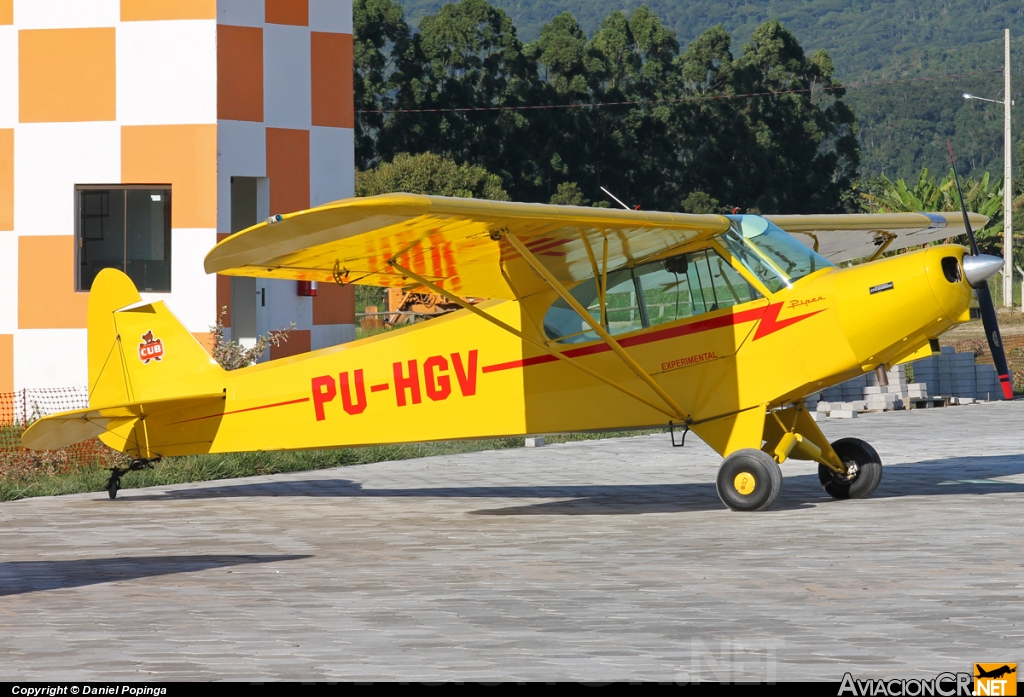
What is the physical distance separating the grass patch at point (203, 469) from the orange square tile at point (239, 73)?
16.9ft

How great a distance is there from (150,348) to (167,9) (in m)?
6.57

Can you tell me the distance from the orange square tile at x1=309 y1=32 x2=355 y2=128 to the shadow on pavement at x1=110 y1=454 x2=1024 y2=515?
22.1ft

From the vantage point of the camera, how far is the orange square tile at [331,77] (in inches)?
696

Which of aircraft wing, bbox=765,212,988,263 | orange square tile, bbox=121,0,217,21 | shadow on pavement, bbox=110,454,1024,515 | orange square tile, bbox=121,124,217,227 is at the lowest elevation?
shadow on pavement, bbox=110,454,1024,515

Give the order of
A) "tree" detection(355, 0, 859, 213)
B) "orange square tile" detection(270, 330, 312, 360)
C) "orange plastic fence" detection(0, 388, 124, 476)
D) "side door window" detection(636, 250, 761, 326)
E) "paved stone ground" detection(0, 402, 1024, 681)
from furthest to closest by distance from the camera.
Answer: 1. "tree" detection(355, 0, 859, 213)
2. "orange square tile" detection(270, 330, 312, 360)
3. "orange plastic fence" detection(0, 388, 124, 476)
4. "side door window" detection(636, 250, 761, 326)
5. "paved stone ground" detection(0, 402, 1024, 681)

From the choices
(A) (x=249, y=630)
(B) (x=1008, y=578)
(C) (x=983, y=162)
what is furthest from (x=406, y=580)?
(C) (x=983, y=162)

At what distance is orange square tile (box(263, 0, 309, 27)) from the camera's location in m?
17.1

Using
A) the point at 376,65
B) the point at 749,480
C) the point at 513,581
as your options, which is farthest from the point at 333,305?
the point at 376,65

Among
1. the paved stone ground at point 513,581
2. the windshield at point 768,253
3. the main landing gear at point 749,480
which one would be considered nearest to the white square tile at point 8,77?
the paved stone ground at point 513,581

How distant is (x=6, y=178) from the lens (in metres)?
16.9

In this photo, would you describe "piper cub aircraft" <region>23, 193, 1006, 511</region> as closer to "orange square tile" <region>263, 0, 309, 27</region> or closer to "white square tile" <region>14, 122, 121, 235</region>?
"white square tile" <region>14, 122, 121, 235</region>

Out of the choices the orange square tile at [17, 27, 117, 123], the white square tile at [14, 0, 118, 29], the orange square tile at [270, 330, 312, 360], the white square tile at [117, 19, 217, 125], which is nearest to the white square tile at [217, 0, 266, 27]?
the white square tile at [117, 19, 217, 125]

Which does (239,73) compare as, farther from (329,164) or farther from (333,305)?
(333,305)

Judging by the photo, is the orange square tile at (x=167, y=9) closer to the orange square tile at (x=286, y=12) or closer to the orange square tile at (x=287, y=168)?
the orange square tile at (x=286, y=12)
